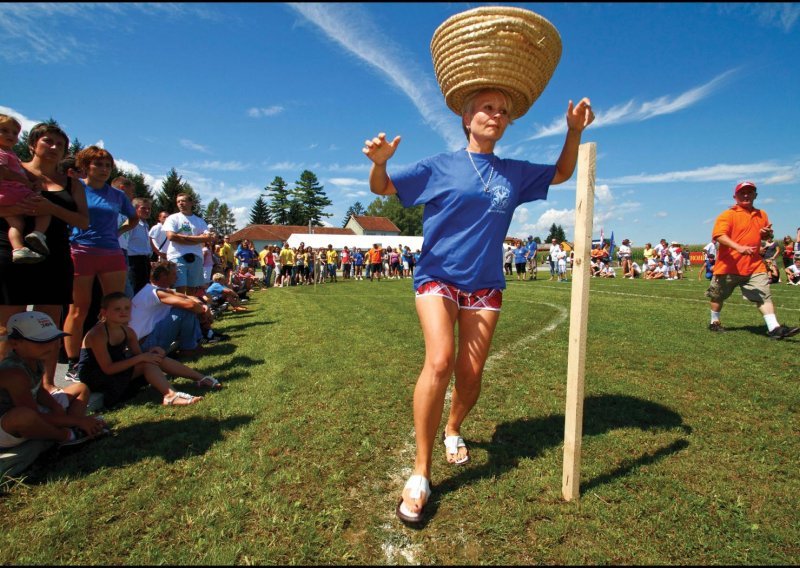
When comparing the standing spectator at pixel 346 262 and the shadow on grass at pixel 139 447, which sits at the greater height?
the standing spectator at pixel 346 262

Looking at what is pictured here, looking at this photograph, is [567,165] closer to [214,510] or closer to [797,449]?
[797,449]

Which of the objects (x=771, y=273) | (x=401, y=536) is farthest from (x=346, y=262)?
(x=401, y=536)

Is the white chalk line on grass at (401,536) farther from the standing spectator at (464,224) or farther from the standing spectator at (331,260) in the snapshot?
the standing spectator at (331,260)

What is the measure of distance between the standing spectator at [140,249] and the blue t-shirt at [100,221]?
1.90 m

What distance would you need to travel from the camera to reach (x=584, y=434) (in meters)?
3.16

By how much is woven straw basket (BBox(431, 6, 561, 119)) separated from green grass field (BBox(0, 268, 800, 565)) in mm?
2366

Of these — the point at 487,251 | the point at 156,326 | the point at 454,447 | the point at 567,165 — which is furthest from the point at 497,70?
the point at 156,326

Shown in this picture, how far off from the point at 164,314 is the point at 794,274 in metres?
23.3

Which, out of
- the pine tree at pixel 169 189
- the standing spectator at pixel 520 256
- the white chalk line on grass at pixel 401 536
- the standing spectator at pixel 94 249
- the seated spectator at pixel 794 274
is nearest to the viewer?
the white chalk line on grass at pixel 401 536

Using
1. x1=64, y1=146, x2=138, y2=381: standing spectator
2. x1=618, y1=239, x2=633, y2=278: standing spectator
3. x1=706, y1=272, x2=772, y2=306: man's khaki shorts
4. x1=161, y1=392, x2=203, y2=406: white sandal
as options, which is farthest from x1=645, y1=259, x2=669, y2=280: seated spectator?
x1=64, y1=146, x2=138, y2=381: standing spectator

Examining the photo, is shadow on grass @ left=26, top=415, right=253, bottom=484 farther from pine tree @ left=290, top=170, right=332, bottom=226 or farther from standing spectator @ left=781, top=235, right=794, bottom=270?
pine tree @ left=290, top=170, right=332, bottom=226

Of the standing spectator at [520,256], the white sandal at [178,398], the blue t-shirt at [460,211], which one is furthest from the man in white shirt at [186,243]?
the standing spectator at [520,256]

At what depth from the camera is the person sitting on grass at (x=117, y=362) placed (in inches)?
149

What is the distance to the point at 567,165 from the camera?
105 inches
